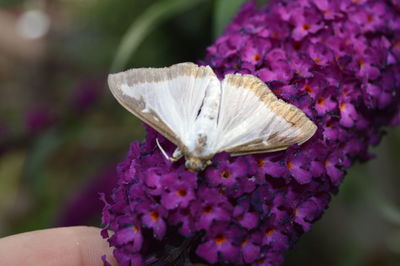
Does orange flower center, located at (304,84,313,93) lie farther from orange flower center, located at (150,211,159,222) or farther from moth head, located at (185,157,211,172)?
orange flower center, located at (150,211,159,222)

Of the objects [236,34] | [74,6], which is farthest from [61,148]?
[236,34]

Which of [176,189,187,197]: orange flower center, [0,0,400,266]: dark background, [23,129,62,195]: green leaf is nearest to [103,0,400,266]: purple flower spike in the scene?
[176,189,187,197]: orange flower center

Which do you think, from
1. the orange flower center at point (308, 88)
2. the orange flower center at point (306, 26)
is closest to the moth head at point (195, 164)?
the orange flower center at point (308, 88)

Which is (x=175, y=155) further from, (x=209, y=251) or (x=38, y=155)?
(x=38, y=155)

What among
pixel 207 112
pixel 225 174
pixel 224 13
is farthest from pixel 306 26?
pixel 225 174

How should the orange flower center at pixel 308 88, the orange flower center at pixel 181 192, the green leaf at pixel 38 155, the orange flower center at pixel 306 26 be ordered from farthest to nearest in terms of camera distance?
the green leaf at pixel 38 155, the orange flower center at pixel 306 26, the orange flower center at pixel 308 88, the orange flower center at pixel 181 192

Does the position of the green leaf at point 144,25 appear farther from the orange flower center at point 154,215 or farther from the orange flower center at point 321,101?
the orange flower center at point 154,215

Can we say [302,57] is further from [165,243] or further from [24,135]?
[24,135]
